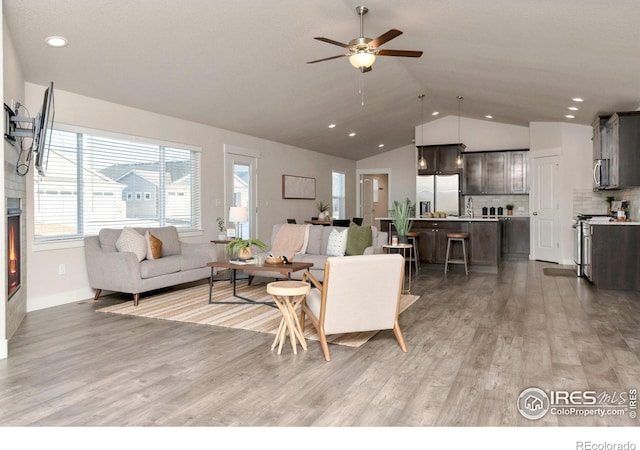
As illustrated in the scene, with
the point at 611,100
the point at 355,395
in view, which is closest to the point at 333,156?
the point at 611,100

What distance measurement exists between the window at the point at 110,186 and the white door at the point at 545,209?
680 centimetres

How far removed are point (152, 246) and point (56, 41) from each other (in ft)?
8.28

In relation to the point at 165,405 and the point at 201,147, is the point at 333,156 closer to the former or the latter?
the point at 201,147

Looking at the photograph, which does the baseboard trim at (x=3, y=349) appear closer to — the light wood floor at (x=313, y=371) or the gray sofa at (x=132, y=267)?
the light wood floor at (x=313, y=371)

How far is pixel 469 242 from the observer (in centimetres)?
800

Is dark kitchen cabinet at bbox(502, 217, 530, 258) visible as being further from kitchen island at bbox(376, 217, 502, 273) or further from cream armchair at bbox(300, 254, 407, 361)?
cream armchair at bbox(300, 254, 407, 361)

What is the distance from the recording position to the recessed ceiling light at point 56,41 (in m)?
4.22

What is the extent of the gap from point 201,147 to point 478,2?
4.94m

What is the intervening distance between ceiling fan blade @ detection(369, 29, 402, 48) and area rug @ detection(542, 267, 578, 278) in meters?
5.33

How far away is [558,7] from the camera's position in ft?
12.2

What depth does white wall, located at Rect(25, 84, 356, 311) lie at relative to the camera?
5.16m

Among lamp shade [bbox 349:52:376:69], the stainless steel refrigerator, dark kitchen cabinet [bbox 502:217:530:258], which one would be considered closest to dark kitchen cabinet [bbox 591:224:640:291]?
dark kitchen cabinet [bbox 502:217:530:258]

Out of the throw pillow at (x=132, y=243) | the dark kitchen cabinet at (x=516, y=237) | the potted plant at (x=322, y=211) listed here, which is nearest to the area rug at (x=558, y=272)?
the dark kitchen cabinet at (x=516, y=237)

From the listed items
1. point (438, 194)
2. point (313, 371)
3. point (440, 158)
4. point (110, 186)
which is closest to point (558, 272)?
point (438, 194)
